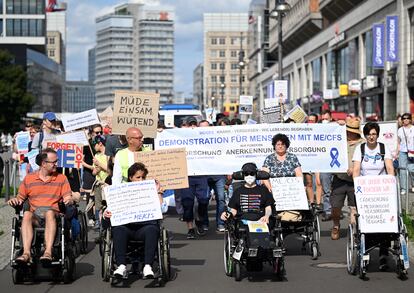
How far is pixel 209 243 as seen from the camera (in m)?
14.3

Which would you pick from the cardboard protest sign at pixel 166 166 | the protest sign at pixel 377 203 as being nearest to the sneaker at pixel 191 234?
the cardboard protest sign at pixel 166 166

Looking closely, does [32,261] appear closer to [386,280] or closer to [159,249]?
[159,249]

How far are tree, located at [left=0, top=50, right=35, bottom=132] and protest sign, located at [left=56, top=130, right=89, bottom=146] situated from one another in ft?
237

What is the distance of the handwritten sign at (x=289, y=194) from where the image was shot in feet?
40.2

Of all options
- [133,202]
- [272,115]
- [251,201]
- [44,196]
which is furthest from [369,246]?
[272,115]

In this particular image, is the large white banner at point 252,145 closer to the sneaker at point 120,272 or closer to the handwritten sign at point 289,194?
the handwritten sign at point 289,194

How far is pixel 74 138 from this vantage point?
1762 centimetres

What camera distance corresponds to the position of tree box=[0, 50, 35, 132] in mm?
88375

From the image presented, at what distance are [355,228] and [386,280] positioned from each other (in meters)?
0.74

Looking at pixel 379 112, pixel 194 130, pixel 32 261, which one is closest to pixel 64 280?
pixel 32 261

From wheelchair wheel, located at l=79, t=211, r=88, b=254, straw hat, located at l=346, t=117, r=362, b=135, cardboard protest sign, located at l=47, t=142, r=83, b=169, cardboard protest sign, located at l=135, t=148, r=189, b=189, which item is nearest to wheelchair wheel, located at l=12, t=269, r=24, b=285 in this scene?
cardboard protest sign, located at l=135, t=148, r=189, b=189

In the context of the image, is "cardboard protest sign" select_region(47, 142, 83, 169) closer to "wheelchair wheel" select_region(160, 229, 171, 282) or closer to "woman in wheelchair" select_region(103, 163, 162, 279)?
"woman in wheelchair" select_region(103, 163, 162, 279)

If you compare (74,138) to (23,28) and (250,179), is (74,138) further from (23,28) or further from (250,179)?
(23,28)

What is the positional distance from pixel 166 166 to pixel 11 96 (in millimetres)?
78586
